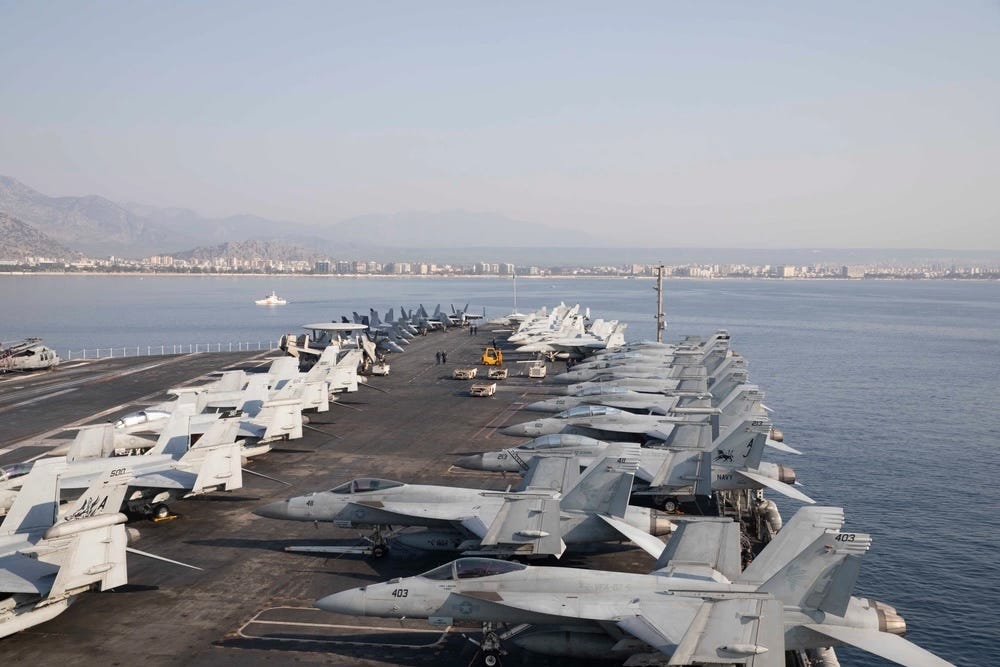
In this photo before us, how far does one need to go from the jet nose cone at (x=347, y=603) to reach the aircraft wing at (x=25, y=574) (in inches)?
292

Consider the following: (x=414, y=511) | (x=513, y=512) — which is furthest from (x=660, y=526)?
(x=414, y=511)

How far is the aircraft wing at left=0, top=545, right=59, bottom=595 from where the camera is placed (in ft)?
70.0

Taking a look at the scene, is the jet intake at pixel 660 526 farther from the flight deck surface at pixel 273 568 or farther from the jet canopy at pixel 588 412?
the jet canopy at pixel 588 412

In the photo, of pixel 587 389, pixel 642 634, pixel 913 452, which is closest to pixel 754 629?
pixel 642 634

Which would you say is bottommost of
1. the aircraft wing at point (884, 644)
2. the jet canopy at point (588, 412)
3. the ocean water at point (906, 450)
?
the ocean water at point (906, 450)

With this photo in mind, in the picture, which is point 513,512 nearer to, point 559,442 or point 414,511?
point 414,511

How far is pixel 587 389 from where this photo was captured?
54500 mm

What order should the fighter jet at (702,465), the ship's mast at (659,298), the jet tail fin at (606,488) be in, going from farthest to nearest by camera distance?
the ship's mast at (659,298) < the fighter jet at (702,465) < the jet tail fin at (606,488)

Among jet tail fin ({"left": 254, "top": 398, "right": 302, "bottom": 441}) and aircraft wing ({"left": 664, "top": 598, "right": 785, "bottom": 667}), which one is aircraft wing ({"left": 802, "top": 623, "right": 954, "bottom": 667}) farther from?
jet tail fin ({"left": 254, "top": 398, "right": 302, "bottom": 441})

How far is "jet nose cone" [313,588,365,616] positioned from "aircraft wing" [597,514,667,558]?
342 inches

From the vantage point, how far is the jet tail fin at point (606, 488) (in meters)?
26.7

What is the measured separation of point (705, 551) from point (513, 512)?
5.80 meters

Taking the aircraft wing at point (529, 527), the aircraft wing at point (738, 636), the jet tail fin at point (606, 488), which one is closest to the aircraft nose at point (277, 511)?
the aircraft wing at point (529, 527)

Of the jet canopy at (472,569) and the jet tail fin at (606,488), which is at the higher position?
the jet tail fin at (606,488)
